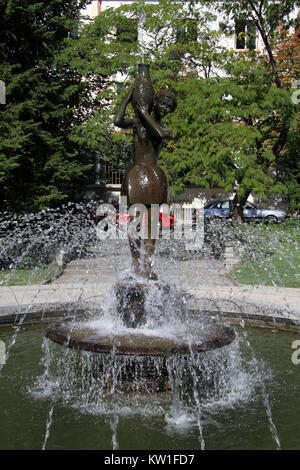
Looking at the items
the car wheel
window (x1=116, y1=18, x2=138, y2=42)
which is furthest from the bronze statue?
the car wheel

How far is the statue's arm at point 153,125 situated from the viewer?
5680 mm

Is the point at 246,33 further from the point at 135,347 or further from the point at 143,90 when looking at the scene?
the point at 135,347

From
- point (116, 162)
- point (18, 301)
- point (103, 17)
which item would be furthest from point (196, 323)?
point (116, 162)

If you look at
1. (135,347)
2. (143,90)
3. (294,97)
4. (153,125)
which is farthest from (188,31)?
(135,347)

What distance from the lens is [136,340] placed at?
194 inches

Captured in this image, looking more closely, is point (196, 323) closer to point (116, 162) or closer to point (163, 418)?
point (163, 418)

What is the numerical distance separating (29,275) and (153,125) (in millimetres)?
7890

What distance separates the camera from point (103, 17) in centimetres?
1856

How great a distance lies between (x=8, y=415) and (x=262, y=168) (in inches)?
503

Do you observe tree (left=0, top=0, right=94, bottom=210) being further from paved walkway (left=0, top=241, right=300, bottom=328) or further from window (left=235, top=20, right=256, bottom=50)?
window (left=235, top=20, right=256, bottom=50)

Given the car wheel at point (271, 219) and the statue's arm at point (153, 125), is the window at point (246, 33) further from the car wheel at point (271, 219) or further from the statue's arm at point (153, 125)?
the statue's arm at point (153, 125)

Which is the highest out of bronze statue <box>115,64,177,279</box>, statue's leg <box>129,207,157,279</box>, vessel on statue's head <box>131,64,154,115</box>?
vessel on statue's head <box>131,64,154,115</box>

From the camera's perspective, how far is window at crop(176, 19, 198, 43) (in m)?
17.8

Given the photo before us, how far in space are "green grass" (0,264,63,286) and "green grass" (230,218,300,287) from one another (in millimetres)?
4248
